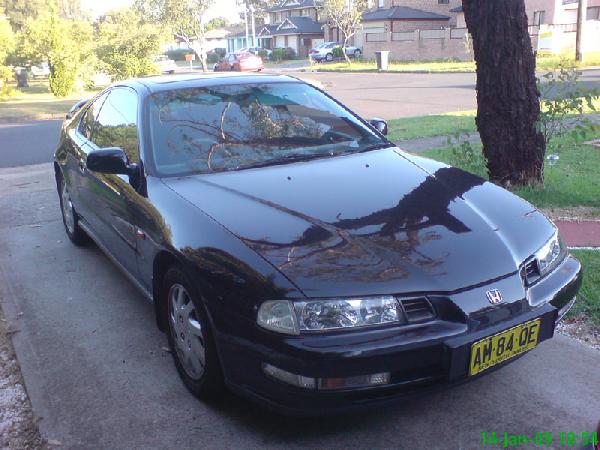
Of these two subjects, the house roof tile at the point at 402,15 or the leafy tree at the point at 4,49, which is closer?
the leafy tree at the point at 4,49

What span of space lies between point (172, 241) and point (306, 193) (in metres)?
0.72

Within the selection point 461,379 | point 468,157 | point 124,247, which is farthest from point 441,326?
point 468,157

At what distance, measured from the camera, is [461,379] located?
2.48m

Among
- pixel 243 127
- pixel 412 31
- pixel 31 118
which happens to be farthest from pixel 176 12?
pixel 243 127

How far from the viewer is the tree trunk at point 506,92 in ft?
18.9

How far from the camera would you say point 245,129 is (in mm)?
3869

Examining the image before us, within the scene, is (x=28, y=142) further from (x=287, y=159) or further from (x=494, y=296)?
(x=494, y=296)

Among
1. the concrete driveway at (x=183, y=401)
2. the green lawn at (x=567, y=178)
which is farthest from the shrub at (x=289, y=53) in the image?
the concrete driveway at (x=183, y=401)

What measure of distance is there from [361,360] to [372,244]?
542 mm

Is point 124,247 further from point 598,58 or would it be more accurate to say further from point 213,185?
point 598,58

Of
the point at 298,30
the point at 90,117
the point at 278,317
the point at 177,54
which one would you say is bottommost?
the point at 278,317

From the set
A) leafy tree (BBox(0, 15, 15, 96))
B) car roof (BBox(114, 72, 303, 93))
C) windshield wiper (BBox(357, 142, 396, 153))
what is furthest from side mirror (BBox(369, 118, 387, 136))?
leafy tree (BBox(0, 15, 15, 96))

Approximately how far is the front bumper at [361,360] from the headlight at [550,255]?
39 cm

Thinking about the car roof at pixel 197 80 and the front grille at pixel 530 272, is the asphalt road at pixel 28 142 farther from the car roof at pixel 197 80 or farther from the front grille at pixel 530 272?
the front grille at pixel 530 272
